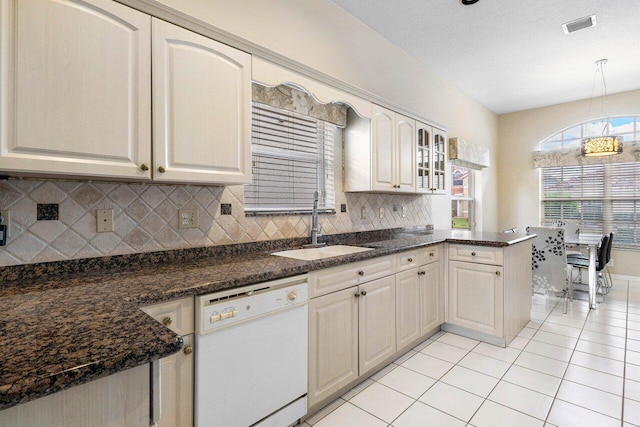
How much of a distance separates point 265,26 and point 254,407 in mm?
2307

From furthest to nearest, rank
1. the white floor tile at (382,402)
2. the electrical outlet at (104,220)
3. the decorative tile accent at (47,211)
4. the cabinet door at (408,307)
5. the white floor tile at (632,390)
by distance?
the cabinet door at (408,307) → the white floor tile at (632,390) → the white floor tile at (382,402) → the electrical outlet at (104,220) → the decorative tile accent at (47,211)

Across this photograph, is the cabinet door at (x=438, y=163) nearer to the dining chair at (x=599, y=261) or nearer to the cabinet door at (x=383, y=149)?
the cabinet door at (x=383, y=149)

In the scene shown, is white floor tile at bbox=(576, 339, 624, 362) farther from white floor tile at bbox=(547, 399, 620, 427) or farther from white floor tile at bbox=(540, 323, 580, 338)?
white floor tile at bbox=(547, 399, 620, 427)

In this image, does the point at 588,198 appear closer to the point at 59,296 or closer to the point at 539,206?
the point at 539,206

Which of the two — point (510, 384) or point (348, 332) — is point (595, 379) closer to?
point (510, 384)

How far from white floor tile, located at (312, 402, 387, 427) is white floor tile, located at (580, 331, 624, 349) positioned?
2295 millimetres

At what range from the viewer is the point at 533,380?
2.26 m

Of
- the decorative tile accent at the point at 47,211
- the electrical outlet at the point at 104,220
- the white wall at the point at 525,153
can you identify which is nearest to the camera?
the decorative tile accent at the point at 47,211

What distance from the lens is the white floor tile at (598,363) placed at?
238cm

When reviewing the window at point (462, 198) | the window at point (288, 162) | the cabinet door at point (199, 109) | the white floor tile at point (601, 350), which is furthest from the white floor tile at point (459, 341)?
the window at point (462, 198)

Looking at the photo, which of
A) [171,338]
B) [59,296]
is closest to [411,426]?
[171,338]

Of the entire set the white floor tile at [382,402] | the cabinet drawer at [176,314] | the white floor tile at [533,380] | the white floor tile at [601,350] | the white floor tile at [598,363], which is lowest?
the white floor tile at [382,402]

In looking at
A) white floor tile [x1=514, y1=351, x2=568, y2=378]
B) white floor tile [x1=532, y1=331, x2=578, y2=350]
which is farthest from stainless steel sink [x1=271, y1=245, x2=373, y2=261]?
white floor tile [x1=532, y1=331, x2=578, y2=350]

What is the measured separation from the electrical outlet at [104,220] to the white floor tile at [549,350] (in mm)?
3121
